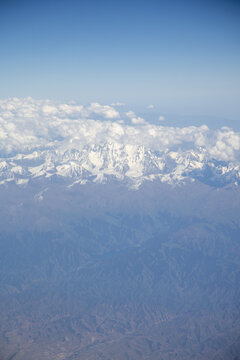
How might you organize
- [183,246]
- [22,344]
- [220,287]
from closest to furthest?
1. [22,344]
2. [220,287]
3. [183,246]

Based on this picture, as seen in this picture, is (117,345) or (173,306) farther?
(173,306)

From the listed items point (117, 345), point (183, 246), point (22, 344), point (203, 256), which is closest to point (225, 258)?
point (203, 256)

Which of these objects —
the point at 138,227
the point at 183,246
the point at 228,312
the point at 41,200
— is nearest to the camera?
the point at 228,312

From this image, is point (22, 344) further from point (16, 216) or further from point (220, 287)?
point (16, 216)

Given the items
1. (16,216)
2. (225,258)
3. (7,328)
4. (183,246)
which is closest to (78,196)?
(16,216)

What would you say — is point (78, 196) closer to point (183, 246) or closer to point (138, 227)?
point (138, 227)

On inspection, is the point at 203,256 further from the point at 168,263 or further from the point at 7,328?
the point at 7,328

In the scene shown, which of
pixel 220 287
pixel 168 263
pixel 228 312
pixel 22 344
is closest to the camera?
pixel 22 344

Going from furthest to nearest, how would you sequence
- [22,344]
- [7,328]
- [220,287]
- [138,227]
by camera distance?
[138,227]
[220,287]
[7,328]
[22,344]

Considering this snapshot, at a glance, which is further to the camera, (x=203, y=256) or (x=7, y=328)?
(x=203, y=256)
